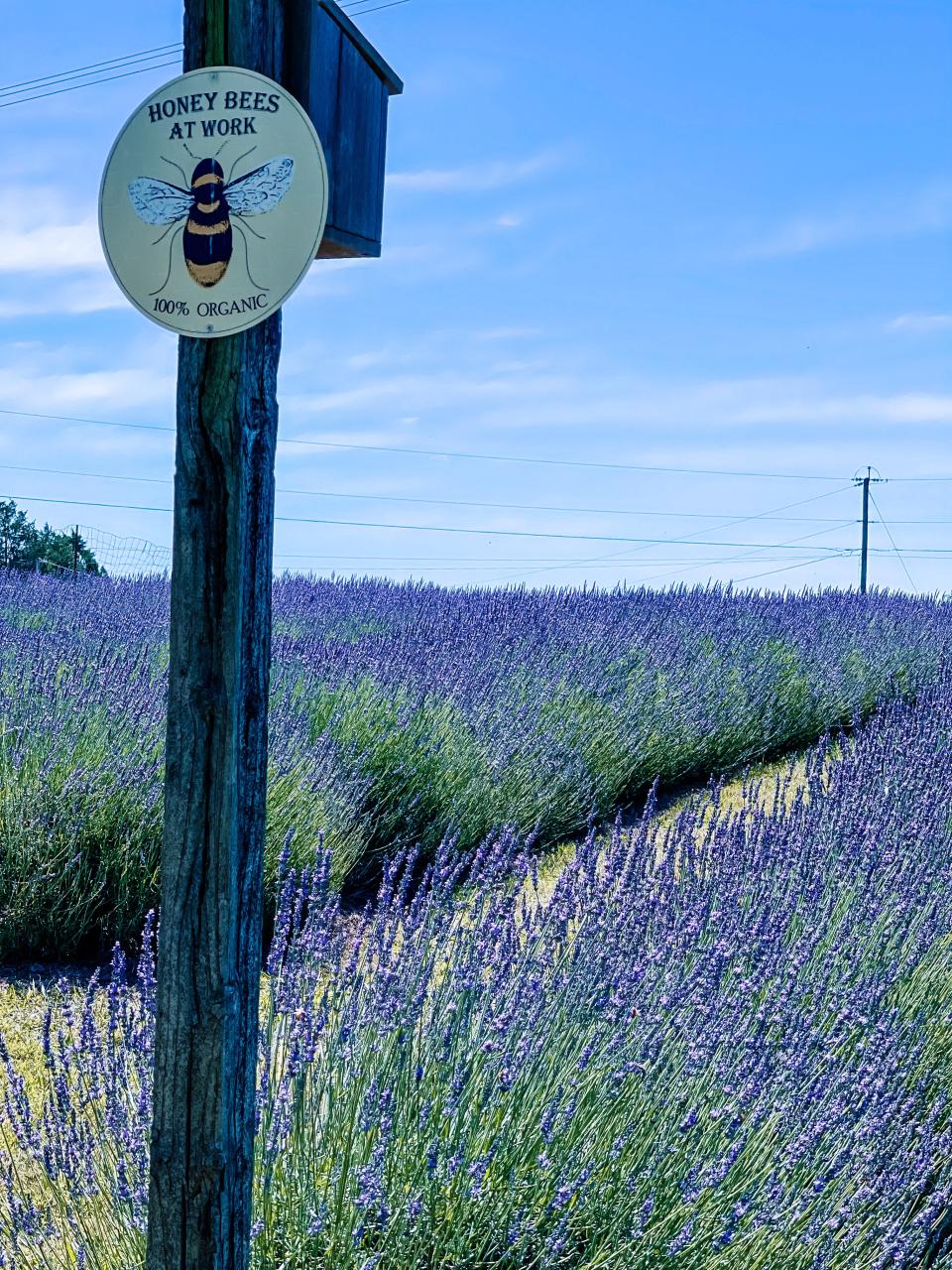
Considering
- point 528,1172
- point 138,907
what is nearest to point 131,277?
point 528,1172

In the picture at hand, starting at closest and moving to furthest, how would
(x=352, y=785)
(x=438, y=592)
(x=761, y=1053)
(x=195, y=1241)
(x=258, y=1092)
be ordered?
(x=195, y=1241) < (x=258, y=1092) < (x=761, y=1053) < (x=352, y=785) < (x=438, y=592)

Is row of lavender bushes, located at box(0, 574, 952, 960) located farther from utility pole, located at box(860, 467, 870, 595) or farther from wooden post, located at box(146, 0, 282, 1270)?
utility pole, located at box(860, 467, 870, 595)

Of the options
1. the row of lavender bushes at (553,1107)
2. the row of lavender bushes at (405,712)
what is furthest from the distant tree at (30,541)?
the row of lavender bushes at (553,1107)

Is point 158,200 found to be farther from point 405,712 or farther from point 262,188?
point 405,712

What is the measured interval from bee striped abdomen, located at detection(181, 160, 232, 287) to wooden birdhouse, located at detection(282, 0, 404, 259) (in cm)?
23

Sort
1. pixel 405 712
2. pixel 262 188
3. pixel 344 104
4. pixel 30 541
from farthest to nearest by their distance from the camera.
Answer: pixel 30 541
pixel 405 712
pixel 344 104
pixel 262 188

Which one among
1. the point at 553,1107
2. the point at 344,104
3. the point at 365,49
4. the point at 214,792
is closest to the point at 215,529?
the point at 214,792

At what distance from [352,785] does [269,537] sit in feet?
10.6

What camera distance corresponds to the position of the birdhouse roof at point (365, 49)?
204 cm

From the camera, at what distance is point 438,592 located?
420 inches

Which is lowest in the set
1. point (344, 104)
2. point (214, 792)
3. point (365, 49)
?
point (214, 792)

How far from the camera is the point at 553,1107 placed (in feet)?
7.38

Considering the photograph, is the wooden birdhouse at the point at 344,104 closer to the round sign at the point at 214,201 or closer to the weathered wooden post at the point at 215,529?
the weathered wooden post at the point at 215,529

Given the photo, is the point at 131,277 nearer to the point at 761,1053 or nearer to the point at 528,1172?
the point at 528,1172
